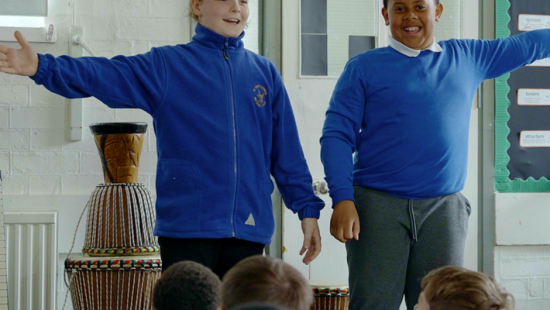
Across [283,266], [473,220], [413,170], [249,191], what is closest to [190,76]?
[249,191]

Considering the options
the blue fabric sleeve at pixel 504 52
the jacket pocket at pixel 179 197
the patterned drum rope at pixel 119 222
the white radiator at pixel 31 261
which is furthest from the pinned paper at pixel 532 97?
the white radiator at pixel 31 261

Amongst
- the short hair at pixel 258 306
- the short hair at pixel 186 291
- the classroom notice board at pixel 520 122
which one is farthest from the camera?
the classroom notice board at pixel 520 122

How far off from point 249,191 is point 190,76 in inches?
12.8

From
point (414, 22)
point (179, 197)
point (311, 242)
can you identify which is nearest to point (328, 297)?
point (311, 242)

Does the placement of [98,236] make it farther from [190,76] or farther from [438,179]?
[438,179]

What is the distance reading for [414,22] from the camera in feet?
5.48

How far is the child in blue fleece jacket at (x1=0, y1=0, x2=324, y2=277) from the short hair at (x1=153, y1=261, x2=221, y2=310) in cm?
29

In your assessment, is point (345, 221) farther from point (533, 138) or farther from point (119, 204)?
point (533, 138)

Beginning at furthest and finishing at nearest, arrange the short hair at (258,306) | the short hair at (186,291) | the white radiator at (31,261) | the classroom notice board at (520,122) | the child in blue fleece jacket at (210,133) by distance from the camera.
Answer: the classroom notice board at (520,122)
the white radiator at (31,261)
the child in blue fleece jacket at (210,133)
the short hair at (186,291)
the short hair at (258,306)

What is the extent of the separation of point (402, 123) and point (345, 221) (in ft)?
0.97

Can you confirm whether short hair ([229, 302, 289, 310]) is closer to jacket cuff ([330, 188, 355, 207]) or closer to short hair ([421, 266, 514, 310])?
short hair ([421, 266, 514, 310])

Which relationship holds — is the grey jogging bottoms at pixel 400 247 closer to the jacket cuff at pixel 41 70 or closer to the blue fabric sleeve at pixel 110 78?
the blue fabric sleeve at pixel 110 78

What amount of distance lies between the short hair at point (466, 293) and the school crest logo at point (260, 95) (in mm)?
689

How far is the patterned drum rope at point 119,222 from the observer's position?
239 cm
